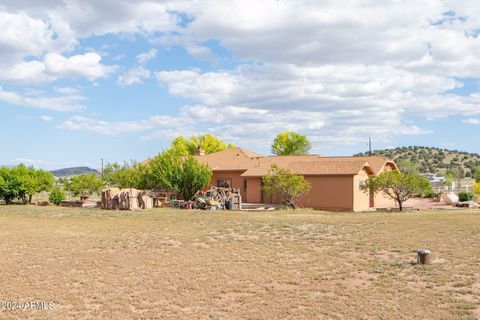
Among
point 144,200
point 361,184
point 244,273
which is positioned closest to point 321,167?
point 361,184

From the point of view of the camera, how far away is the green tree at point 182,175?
3809 centimetres

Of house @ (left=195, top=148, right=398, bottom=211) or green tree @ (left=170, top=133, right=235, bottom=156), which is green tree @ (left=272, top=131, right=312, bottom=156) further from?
house @ (left=195, top=148, right=398, bottom=211)

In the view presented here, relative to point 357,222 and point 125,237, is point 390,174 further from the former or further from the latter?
point 125,237

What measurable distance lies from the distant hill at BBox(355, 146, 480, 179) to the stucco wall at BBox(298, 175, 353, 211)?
60.9m

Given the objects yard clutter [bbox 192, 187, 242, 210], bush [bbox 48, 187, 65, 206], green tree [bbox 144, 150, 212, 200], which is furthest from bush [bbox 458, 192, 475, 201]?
bush [bbox 48, 187, 65, 206]

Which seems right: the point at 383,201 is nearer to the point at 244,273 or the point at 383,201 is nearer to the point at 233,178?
the point at 233,178

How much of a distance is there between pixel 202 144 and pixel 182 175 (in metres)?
37.6

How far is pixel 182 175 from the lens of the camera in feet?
125

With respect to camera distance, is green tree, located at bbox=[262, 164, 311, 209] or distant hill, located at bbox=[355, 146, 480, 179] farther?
distant hill, located at bbox=[355, 146, 480, 179]

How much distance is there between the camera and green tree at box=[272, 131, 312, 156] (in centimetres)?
7756

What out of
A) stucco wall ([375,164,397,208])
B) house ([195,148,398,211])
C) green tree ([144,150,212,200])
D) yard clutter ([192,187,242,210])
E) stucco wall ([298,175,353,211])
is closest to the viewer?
yard clutter ([192,187,242,210])

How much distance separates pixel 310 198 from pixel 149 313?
29.1 meters

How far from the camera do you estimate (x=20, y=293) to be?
10266 millimetres

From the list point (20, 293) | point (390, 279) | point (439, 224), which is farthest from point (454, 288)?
point (439, 224)
